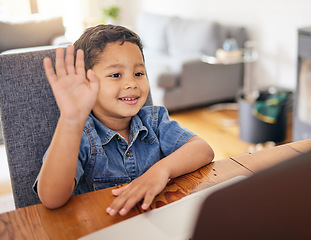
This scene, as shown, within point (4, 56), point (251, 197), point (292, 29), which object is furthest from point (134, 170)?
point (292, 29)

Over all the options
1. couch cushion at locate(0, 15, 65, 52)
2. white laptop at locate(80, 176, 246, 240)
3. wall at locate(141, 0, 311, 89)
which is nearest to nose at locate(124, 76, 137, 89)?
white laptop at locate(80, 176, 246, 240)

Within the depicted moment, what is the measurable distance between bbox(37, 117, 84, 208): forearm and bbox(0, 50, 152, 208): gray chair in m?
0.26

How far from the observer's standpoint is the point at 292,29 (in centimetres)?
312

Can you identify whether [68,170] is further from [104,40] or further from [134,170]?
[104,40]

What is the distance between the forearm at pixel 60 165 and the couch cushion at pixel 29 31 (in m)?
3.94

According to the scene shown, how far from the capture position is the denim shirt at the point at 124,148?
933mm

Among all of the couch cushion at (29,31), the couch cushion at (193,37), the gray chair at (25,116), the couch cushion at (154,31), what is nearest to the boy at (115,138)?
the gray chair at (25,116)

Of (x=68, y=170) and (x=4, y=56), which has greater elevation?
(x=4, y=56)

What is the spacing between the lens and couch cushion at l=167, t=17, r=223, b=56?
11.8 ft

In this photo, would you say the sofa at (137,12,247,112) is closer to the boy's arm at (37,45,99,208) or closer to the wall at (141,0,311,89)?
the wall at (141,0,311,89)

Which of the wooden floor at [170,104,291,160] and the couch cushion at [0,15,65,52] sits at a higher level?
the couch cushion at [0,15,65,52]

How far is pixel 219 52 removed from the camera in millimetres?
3211

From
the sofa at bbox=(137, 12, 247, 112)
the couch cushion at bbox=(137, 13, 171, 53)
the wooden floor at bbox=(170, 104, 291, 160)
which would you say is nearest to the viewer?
the wooden floor at bbox=(170, 104, 291, 160)

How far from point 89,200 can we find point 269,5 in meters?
2.97
